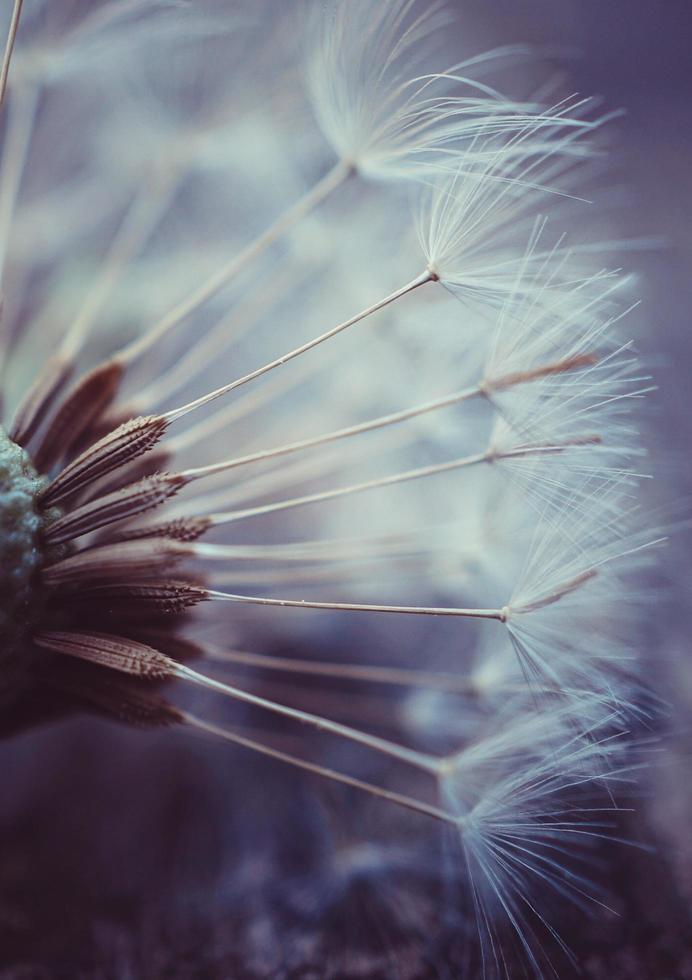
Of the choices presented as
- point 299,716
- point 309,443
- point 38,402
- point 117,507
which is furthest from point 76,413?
point 299,716

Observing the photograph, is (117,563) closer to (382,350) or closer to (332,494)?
(332,494)

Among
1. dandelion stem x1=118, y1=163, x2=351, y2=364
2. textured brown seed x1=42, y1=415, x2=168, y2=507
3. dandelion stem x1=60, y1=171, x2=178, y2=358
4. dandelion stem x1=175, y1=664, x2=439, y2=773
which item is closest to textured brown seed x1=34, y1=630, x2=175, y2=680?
dandelion stem x1=175, y1=664, x2=439, y2=773

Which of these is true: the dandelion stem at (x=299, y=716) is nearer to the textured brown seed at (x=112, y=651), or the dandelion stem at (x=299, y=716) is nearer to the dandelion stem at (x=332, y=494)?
the textured brown seed at (x=112, y=651)

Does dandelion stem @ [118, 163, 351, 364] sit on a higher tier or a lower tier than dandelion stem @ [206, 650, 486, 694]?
higher

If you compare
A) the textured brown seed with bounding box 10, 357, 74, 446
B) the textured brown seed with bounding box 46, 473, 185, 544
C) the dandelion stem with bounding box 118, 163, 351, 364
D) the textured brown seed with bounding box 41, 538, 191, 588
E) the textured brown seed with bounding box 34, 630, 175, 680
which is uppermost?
the dandelion stem with bounding box 118, 163, 351, 364

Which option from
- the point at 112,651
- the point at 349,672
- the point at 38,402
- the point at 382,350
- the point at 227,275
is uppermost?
the point at 382,350

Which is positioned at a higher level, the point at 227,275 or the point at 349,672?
the point at 227,275

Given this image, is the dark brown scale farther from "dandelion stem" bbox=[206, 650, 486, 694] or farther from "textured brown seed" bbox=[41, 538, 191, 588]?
"dandelion stem" bbox=[206, 650, 486, 694]

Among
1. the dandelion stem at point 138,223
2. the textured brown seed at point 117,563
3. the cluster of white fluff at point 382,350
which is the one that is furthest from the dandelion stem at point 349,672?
the dandelion stem at point 138,223

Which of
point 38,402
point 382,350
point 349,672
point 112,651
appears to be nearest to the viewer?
point 112,651

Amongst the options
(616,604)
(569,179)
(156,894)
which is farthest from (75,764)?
(569,179)
